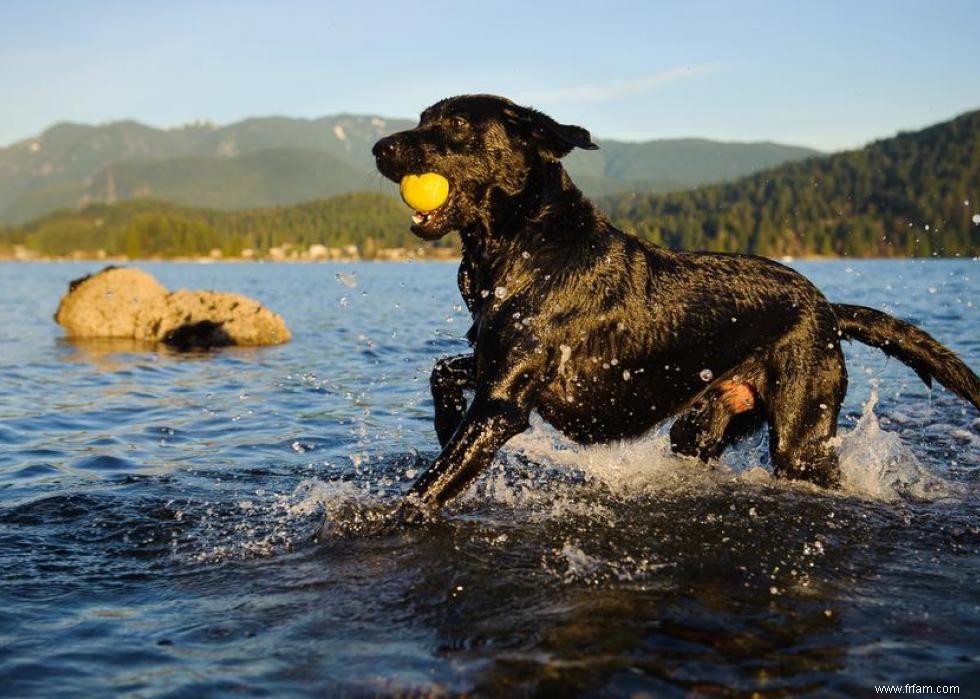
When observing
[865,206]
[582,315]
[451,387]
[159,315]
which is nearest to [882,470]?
[582,315]

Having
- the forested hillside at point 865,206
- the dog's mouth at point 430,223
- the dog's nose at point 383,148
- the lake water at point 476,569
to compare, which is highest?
the forested hillside at point 865,206

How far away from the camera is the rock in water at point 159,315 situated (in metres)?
18.6

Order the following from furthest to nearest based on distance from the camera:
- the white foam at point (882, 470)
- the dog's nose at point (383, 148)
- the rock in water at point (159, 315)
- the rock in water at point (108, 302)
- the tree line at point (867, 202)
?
the tree line at point (867, 202)
the rock in water at point (108, 302)
the rock in water at point (159, 315)
the white foam at point (882, 470)
the dog's nose at point (383, 148)

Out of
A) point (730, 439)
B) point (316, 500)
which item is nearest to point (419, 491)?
point (316, 500)

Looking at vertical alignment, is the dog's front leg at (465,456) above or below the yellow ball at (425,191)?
below

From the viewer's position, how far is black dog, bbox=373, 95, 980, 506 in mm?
5152

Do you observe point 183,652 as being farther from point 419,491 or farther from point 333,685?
point 419,491

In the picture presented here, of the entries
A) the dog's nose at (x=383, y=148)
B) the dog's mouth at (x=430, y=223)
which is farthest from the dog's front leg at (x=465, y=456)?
the dog's nose at (x=383, y=148)

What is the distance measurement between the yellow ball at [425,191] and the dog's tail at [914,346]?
110 inches

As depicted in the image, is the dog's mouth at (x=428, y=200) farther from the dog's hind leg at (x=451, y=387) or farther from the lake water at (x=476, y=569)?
the lake water at (x=476, y=569)

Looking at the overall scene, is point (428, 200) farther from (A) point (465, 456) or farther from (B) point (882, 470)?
(B) point (882, 470)

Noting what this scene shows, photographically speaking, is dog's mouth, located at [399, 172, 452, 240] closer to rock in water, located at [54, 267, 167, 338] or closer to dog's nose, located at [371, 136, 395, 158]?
dog's nose, located at [371, 136, 395, 158]

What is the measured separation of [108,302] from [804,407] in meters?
17.6

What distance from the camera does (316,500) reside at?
602cm
